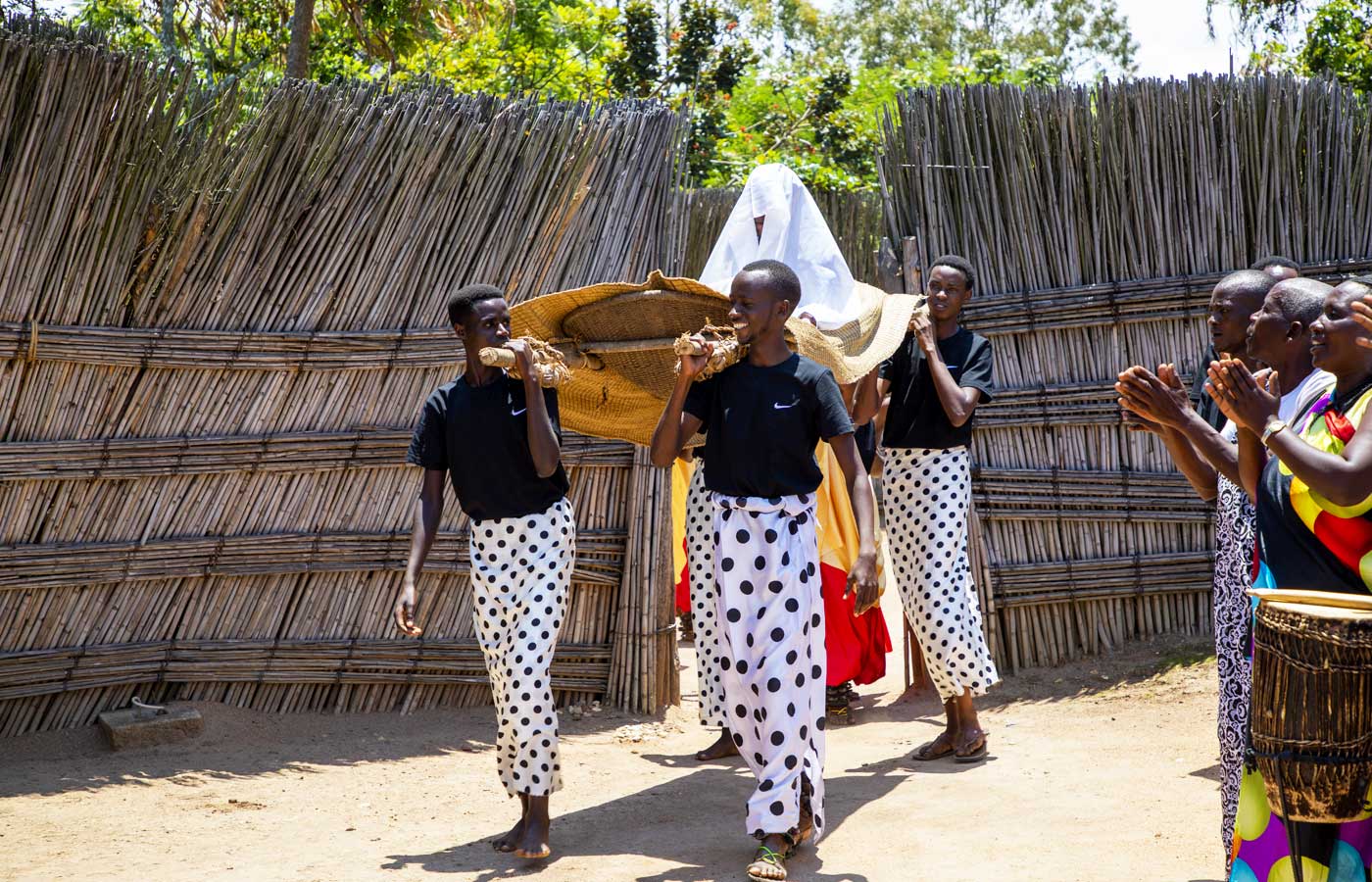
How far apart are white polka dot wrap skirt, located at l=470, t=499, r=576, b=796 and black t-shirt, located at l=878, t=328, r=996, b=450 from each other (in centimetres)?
172

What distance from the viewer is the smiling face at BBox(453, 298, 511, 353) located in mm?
4207

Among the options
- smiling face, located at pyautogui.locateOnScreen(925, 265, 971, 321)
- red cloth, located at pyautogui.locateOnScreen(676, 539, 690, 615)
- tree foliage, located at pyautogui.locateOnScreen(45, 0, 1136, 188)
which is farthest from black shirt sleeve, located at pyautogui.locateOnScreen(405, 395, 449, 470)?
tree foliage, located at pyautogui.locateOnScreen(45, 0, 1136, 188)

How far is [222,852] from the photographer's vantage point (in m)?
4.21

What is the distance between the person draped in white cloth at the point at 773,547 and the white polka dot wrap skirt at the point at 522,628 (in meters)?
0.53

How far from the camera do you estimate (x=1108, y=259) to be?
664 centimetres

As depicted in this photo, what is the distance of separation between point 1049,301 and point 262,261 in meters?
3.73

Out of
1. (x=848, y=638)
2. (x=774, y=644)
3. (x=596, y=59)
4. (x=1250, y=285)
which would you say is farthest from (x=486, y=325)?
(x=596, y=59)

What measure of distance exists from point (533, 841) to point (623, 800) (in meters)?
0.78

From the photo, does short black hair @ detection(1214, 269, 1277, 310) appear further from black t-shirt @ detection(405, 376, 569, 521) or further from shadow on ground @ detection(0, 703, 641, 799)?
shadow on ground @ detection(0, 703, 641, 799)

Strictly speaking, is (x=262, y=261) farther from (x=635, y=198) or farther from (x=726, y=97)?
(x=726, y=97)

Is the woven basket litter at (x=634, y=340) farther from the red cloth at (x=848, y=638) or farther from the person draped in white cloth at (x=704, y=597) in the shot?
the red cloth at (x=848, y=638)

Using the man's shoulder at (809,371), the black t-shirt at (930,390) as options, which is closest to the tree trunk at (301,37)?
the black t-shirt at (930,390)

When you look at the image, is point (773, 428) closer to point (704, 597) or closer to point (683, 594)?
point (704, 597)

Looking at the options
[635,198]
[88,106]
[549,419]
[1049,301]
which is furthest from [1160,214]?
[88,106]
